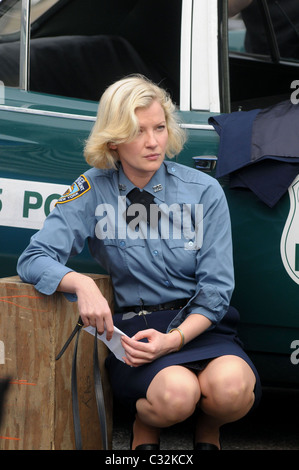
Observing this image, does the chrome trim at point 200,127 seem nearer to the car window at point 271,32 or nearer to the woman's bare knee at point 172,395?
the woman's bare knee at point 172,395

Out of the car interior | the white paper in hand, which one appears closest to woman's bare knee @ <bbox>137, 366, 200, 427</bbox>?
the white paper in hand

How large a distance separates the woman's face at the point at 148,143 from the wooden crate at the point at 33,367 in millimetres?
452

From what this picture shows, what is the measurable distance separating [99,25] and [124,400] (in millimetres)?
1848

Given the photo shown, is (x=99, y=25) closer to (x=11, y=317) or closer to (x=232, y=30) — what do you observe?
(x=232, y=30)

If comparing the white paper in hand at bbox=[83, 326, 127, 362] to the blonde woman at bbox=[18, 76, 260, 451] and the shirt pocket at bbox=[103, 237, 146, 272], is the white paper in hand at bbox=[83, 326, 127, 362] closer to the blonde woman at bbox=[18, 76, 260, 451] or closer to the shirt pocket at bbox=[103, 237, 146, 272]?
the blonde woman at bbox=[18, 76, 260, 451]

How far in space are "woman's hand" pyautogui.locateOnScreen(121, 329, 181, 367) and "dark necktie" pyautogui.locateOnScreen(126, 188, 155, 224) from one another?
371 mm

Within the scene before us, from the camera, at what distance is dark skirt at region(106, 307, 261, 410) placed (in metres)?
2.20

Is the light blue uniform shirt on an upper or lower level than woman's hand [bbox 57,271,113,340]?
upper

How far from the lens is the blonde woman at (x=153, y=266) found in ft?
7.05

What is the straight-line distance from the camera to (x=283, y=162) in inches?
96.0

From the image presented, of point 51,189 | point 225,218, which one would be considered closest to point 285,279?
point 225,218

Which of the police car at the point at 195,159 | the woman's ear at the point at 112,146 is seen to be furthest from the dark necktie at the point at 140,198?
the police car at the point at 195,159

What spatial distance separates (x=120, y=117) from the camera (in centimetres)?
225

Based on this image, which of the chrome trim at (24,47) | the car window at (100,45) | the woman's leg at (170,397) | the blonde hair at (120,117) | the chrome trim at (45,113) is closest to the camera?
the woman's leg at (170,397)
